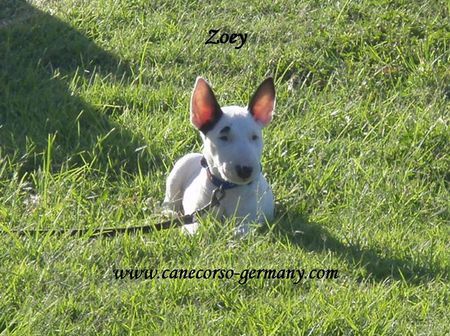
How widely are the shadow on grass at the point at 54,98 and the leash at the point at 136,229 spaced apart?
29.1 inches

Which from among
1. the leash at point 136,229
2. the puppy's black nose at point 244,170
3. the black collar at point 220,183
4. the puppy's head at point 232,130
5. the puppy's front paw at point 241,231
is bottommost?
the leash at point 136,229

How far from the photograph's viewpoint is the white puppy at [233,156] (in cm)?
559

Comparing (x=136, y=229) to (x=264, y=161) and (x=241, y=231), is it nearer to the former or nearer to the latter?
(x=241, y=231)

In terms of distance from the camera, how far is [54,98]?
281 inches

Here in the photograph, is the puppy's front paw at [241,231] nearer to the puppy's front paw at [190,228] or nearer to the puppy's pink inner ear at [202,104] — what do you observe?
the puppy's front paw at [190,228]

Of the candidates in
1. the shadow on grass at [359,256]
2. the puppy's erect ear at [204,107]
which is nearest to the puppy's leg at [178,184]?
the puppy's erect ear at [204,107]

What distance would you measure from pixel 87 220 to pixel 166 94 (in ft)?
5.01

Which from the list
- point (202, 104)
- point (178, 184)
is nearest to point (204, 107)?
point (202, 104)

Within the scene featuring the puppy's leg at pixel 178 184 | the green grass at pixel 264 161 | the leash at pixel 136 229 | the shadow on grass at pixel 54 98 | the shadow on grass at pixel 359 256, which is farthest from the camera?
the shadow on grass at pixel 54 98

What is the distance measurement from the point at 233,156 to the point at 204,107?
30 centimetres

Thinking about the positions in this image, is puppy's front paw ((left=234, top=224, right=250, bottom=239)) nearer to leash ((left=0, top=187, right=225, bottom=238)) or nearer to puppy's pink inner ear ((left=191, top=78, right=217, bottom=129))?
leash ((left=0, top=187, right=225, bottom=238))

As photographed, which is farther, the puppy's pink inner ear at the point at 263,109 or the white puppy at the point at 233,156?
the puppy's pink inner ear at the point at 263,109

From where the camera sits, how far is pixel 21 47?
25.8ft

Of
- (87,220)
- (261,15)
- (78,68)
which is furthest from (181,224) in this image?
(261,15)
